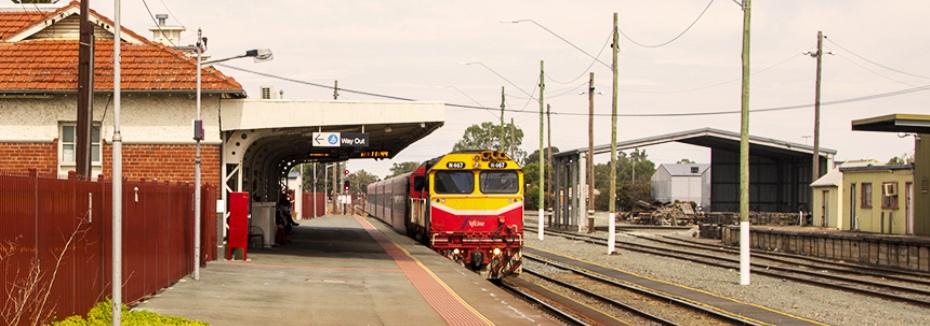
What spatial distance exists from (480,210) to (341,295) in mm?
7122

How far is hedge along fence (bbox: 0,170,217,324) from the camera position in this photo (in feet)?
29.3

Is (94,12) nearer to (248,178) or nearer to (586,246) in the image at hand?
(248,178)

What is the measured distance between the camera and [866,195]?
38.9 metres

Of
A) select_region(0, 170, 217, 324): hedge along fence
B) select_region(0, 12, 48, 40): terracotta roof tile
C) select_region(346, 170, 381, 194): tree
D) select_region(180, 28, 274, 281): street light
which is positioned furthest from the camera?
select_region(346, 170, 381, 194): tree

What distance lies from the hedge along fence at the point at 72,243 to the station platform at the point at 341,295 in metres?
0.75

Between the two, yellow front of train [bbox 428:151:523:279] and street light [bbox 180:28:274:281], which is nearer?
street light [bbox 180:28:274:281]

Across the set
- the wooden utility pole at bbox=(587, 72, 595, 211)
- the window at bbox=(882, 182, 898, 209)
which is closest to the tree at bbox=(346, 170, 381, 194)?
the wooden utility pole at bbox=(587, 72, 595, 211)

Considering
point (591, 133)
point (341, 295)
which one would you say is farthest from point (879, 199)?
point (341, 295)

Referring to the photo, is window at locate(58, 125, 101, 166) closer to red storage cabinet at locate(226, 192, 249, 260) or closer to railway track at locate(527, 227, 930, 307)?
red storage cabinet at locate(226, 192, 249, 260)

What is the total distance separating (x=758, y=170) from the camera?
60.8 metres

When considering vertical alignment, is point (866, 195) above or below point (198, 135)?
below

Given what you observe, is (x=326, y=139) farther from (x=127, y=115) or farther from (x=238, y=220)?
(x=127, y=115)

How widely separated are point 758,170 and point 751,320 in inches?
1845

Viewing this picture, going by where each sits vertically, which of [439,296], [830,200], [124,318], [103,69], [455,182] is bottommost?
[439,296]
